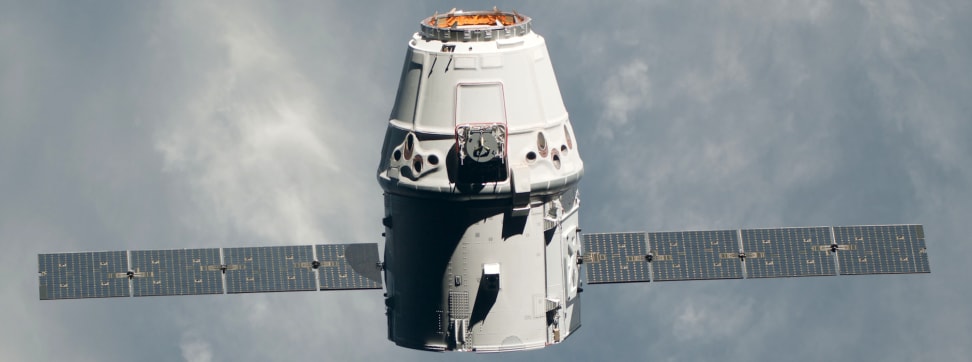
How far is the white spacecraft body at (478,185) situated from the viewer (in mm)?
121125

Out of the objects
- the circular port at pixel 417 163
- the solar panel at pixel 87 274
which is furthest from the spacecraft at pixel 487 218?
the solar panel at pixel 87 274

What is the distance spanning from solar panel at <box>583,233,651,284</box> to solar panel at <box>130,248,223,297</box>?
58.6 ft

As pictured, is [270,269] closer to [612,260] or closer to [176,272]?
[176,272]

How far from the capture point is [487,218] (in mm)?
121625

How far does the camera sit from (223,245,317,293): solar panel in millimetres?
129000

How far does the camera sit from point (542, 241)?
123062 mm

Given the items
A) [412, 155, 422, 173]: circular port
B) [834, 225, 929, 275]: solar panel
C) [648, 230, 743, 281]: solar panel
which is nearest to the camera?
[412, 155, 422, 173]: circular port

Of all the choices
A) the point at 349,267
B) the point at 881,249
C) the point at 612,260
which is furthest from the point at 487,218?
the point at 881,249

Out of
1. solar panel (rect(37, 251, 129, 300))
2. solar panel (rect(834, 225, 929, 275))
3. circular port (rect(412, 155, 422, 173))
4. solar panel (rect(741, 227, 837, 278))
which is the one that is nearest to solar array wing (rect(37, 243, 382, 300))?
solar panel (rect(37, 251, 129, 300))

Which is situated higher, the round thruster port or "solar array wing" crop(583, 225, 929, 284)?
the round thruster port

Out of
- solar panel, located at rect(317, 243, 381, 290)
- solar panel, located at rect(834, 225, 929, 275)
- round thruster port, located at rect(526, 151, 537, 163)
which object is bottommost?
solar panel, located at rect(834, 225, 929, 275)

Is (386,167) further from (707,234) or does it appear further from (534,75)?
(707,234)

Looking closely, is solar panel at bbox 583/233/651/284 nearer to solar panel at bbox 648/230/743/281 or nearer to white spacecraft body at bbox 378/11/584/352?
solar panel at bbox 648/230/743/281

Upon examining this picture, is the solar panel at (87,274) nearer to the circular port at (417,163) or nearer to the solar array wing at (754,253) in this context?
the circular port at (417,163)
